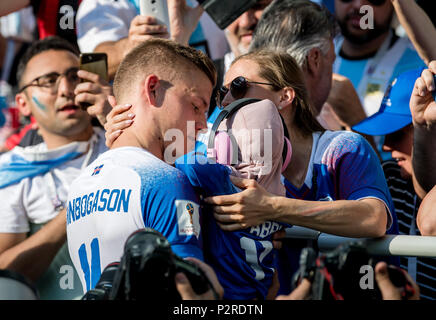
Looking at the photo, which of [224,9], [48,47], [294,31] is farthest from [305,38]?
[48,47]

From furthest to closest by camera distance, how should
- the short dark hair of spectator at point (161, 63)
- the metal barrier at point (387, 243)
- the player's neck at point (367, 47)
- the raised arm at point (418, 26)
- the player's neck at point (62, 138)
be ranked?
the player's neck at point (367, 47), the player's neck at point (62, 138), the raised arm at point (418, 26), the short dark hair of spectator at point (161, 63), the metal barrier at point (387, 243)

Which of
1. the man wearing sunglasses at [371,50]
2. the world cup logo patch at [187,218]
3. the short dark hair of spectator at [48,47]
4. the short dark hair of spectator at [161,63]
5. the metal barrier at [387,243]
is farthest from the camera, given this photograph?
the man wearing sunglasses at [371,50]

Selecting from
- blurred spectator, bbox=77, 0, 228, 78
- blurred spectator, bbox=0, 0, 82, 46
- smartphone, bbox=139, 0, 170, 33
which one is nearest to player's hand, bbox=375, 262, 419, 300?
smartphone, bbox=139, 0, 170, 33

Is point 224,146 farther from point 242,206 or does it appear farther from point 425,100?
point 425,100

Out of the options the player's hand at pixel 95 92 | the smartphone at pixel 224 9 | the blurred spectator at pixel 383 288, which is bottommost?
the blurred spectator at pixel 383 288

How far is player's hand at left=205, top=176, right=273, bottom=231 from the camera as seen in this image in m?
2.01

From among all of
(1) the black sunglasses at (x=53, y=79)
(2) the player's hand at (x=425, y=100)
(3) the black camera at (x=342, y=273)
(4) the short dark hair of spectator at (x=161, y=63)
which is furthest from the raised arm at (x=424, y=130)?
(1) the black sunglasses at (x=53, y=79)

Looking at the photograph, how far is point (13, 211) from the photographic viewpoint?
3.32m

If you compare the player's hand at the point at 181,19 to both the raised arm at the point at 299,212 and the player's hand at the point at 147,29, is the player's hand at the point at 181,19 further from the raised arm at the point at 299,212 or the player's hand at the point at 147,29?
the raised arm at the point at 299,212

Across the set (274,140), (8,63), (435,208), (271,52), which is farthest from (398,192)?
(8,63)

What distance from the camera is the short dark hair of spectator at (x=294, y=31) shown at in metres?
3.09

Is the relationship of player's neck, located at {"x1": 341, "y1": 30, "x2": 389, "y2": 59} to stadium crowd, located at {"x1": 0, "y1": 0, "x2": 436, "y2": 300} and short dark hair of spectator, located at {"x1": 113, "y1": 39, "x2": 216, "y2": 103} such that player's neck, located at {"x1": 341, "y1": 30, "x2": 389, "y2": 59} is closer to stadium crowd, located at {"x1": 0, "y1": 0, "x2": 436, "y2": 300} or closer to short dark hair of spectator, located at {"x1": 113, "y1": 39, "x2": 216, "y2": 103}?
stadium crowd, located at {"x1": 0, "y1": 0, "x2": 436, "y2": 300}

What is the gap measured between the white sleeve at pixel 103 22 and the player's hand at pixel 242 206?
1.93 metres
